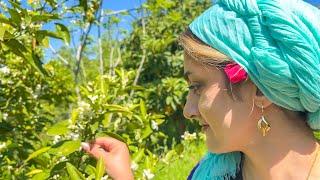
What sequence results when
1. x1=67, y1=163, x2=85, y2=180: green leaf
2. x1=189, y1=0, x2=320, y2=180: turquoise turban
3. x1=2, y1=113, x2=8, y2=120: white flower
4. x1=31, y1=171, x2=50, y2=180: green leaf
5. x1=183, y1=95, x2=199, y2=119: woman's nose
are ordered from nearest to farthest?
x1=189, y1=0, x2=320, y2=180: turquoise turban
x1=183, y1=95, x2=199, y2=119: woman's nose
x1=67, y1=163, x2=85, y2=180: green leaf
x1=31, y1=171, x2=50, y2=180: green leaf
x1=2, y1=113, x2=8, y2=120: white flower

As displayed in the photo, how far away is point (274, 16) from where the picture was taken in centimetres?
154

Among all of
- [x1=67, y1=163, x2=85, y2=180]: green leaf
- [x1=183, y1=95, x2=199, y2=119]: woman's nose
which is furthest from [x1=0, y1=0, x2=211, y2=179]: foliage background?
[x1=183, y1=95, x2=199, y2=119]: woman's nose

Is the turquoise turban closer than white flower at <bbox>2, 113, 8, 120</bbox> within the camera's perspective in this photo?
Yes

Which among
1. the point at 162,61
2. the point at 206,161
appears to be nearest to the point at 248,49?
the point at 206,161

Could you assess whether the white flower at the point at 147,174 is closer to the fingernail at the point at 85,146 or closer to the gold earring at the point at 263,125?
the fingernail at the point at 85,146

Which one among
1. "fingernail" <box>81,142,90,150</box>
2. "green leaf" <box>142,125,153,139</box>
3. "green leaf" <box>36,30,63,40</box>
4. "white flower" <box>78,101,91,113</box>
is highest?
"green leaf" <box>36,30,63,40</box>

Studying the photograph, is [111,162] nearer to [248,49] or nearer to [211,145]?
[211,145]

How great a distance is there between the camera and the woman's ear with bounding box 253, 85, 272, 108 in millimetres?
1602

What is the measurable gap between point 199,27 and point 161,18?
5154mm

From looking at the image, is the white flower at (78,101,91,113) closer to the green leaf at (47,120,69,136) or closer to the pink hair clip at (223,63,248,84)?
the green leaf at (47,120,69,136)

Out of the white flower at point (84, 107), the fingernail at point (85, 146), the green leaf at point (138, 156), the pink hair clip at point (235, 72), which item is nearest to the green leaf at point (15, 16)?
the white flower at point (84, 107)

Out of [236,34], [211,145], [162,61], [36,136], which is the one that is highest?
[236,34]

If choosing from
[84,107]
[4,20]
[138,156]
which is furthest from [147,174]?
[4,20]

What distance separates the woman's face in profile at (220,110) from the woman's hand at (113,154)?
31 cm
